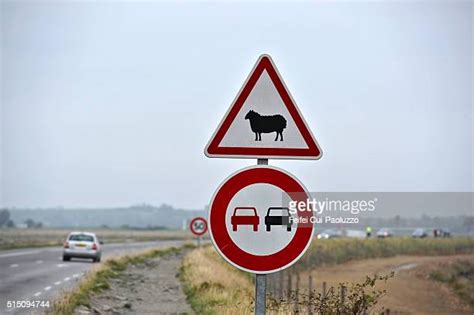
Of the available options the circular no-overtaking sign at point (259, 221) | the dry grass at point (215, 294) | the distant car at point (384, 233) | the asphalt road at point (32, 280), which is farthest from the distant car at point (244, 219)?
the distant car at point (384, 233)

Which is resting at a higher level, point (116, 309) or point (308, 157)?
point (308, 157)

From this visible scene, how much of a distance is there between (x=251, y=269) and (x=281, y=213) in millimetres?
389

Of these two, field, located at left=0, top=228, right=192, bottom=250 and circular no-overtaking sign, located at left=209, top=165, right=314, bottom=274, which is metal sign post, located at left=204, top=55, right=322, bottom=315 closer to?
circular no-overtaking sign, located at left=209, top=165, right=314, bottom=274

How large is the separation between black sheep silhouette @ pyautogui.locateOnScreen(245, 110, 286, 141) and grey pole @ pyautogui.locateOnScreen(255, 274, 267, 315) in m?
0.89

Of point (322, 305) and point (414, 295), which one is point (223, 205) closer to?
point (322, 305)

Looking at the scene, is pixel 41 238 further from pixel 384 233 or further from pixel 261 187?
pixel 261 187

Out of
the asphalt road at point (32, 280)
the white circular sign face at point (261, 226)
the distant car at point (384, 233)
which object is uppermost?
the distant car at point (384, 233)

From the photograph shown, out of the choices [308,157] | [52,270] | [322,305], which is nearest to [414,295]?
[52,270]

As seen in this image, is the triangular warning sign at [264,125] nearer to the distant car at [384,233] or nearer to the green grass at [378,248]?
the green grass at [378,248]

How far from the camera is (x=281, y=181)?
195 inches

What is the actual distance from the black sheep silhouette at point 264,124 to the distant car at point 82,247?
31525 millimetres

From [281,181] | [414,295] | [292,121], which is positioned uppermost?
[292,121]

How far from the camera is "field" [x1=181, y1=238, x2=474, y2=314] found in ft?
36.3

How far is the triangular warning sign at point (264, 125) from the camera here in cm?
507
